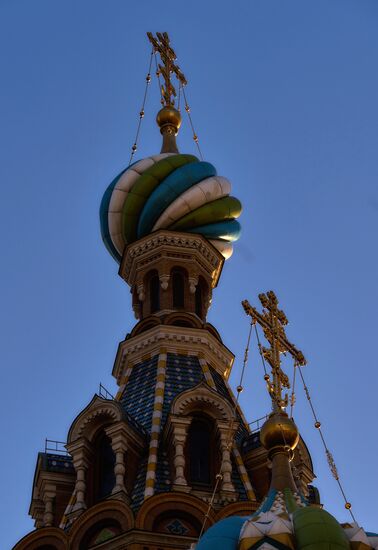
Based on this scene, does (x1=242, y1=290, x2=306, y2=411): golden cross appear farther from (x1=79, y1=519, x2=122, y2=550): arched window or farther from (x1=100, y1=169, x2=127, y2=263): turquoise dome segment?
(x1=100, y1=169, x2=127, y2=263): turquoise dome segment

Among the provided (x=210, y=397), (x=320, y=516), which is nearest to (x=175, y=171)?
(x=210, y=397)

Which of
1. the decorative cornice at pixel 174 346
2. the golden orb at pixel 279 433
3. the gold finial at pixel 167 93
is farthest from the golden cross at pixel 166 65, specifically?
the golden orb at pixel 279 433

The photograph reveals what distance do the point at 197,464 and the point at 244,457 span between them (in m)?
0.93

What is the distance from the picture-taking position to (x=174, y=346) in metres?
28.2

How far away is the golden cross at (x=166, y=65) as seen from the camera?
116 feet

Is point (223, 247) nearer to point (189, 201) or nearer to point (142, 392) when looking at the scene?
point (189, 201)

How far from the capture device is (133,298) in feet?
101

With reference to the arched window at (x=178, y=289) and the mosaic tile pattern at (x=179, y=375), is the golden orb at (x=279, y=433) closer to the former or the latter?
the mosaic tile pattern at (x=179, y=375)

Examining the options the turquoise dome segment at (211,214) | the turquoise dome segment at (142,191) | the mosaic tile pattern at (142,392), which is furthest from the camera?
the turquoise dome segment at (142,191)

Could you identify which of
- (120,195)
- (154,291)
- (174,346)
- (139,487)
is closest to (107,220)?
(120,195)

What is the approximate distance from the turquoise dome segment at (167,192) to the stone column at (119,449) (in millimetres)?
7055

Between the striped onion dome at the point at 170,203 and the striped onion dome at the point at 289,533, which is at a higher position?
the striped onion dome at the point at 170,203

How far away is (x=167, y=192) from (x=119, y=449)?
7698mm

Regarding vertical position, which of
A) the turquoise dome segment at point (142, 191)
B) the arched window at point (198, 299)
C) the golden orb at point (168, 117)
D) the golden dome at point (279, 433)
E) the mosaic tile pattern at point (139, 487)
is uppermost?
the golden orb at point (168, 117)
